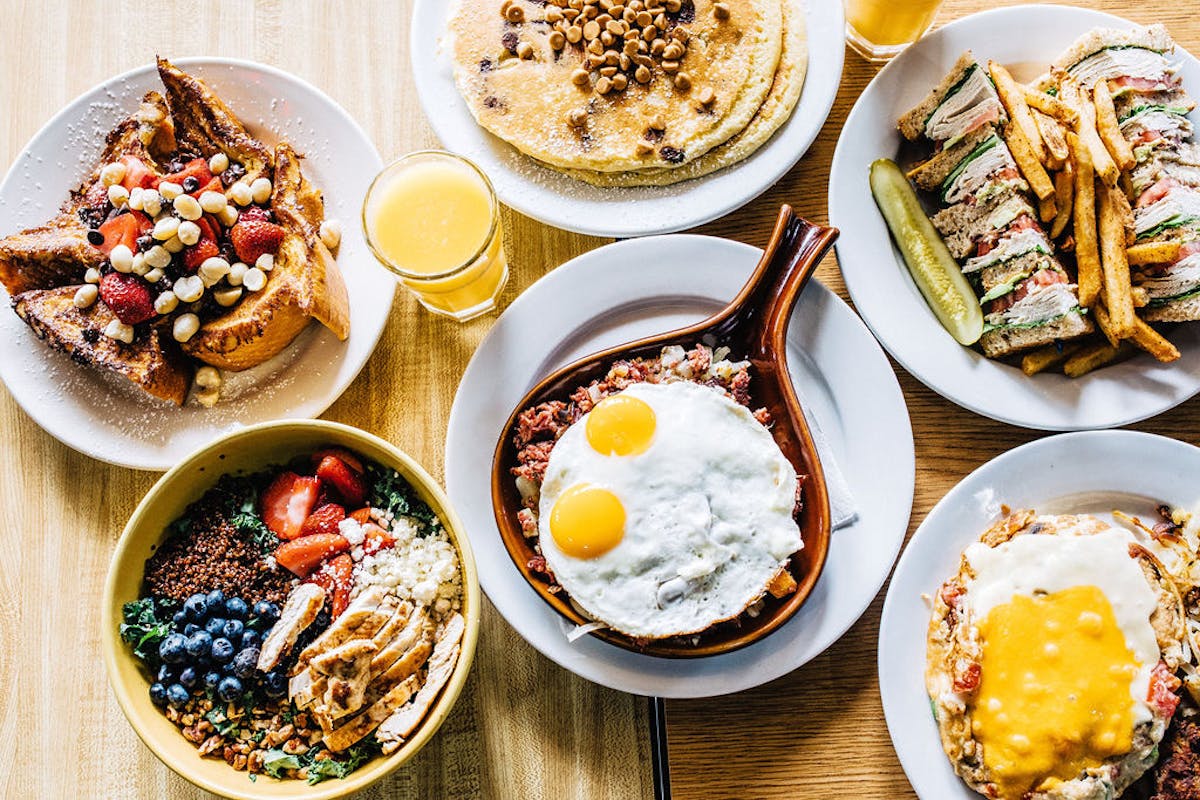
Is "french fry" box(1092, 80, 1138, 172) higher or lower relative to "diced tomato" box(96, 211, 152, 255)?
higher

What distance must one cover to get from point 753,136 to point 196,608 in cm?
184

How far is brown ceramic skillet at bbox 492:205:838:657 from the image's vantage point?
7.41 feet

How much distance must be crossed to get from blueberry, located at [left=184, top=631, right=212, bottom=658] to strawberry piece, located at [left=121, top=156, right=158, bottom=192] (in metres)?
1.17

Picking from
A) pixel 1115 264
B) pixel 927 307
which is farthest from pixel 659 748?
pixel 1115 264

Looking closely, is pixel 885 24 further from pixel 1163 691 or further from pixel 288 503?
pixel 288 503

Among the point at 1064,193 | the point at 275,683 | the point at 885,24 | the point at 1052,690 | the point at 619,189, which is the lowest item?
the point at 275,683

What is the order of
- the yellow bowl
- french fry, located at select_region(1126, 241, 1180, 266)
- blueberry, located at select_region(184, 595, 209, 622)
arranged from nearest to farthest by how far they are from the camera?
the yellow bowl → blueberry, located at select_region(184, 595, 209, 622) → french fry, located at select_region(1126, 241, 1180, 266)

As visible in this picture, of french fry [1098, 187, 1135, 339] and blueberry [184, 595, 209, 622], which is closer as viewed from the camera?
blueberry [184, 595, 209, 622]

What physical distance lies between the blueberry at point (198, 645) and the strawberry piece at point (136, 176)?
3.85ft

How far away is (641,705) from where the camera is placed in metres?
2.51

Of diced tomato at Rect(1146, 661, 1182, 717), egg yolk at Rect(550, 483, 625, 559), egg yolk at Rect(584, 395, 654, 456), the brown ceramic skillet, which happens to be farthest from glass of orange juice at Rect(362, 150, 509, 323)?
diced tomato at Rect(1146, 661, 1182, 717)

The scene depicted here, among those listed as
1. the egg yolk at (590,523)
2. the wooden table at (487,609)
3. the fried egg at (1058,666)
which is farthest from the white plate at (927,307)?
the egg yolk at (590,523)

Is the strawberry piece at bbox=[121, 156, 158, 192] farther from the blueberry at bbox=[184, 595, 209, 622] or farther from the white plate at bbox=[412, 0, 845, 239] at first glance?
the blueberry at bbox=[184, 595, 209, 622]

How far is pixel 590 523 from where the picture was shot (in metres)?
2.17
